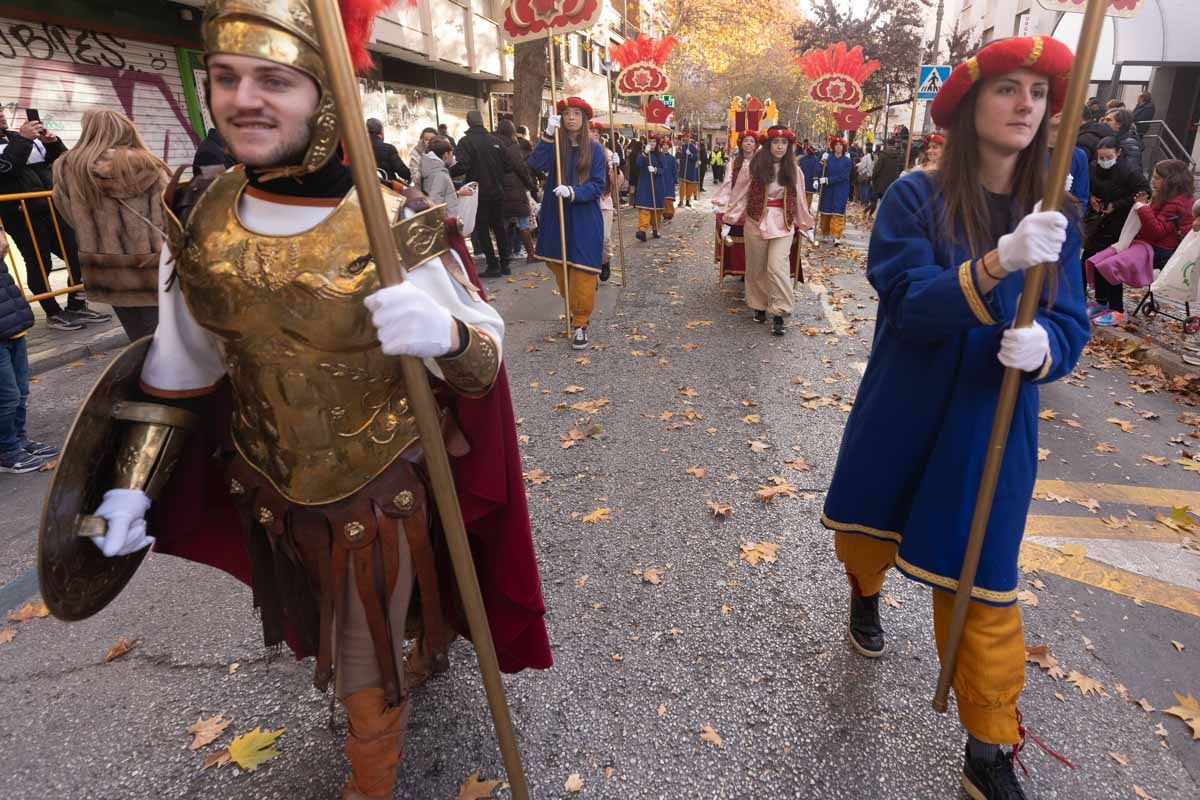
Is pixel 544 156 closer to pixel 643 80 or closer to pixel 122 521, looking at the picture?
pixel 122 521

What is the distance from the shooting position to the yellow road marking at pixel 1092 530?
3531 mm

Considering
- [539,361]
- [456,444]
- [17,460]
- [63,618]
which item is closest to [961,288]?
[456,444]

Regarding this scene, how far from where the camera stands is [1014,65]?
181 centimetres

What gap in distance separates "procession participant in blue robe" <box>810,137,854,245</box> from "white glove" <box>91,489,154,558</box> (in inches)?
524

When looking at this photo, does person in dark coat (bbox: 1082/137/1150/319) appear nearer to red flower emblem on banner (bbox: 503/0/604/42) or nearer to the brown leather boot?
red flower emblem on banner (bbox: 503/0/604/42)

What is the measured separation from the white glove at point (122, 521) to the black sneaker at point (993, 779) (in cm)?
231

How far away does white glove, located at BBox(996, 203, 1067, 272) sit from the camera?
1520 mm

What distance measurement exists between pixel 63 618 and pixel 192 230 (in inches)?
35.8

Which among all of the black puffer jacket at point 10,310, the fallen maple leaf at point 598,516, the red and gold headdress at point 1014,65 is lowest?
the fallen maple leaf at point 598,516

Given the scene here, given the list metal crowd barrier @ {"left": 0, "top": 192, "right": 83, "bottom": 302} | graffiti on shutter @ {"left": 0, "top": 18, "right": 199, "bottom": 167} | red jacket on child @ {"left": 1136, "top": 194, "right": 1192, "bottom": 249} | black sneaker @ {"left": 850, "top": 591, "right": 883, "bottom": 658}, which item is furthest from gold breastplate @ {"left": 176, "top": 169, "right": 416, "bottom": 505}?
graffiti on shutter @ {"left": 0, "top": 18, "right": 199, "bottom": 167}

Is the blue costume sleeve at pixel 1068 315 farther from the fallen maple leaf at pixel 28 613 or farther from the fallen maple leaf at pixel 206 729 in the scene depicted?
the fallen maple leaf at pixel 28 613

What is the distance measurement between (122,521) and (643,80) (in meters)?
14.3

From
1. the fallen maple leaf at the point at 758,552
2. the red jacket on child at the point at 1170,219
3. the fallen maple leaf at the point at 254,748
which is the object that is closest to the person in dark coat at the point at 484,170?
the fallen maple leaf at the point at 758,552

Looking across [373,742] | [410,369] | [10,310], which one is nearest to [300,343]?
[410,369]
